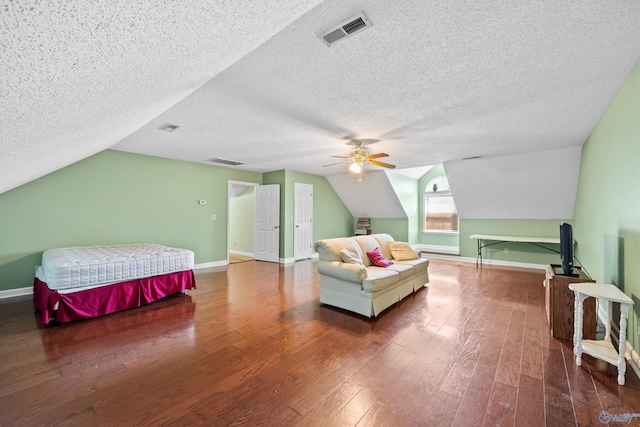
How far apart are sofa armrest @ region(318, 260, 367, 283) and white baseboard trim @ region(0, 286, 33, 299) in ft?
15.1

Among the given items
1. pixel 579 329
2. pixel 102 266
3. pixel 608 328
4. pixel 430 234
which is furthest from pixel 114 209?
pixel 430 234

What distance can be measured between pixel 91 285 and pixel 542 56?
17.0ft

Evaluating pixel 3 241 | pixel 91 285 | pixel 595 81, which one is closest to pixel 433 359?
pixel 595 81

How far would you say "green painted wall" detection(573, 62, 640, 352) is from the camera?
2.29m

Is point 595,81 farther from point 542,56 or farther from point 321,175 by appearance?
point 321,175

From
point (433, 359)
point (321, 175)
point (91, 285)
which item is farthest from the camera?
point (321, 175)

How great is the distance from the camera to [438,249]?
8.42 metres

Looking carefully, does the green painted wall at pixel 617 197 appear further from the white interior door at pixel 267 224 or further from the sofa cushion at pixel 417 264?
the white interior door at pixel 267 224

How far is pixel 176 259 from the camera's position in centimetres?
408

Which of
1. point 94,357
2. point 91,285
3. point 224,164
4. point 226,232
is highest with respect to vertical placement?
point 224,164

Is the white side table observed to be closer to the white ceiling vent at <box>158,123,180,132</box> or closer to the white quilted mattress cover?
the white quilted mattress cover

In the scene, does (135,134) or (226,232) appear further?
(226,232)

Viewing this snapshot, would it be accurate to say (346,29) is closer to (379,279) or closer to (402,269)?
(379,279)

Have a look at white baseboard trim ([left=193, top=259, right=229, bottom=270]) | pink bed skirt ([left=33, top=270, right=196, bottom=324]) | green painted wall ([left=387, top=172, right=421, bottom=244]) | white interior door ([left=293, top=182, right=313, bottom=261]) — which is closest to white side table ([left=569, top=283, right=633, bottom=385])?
pink bed skirt ([left=33, top=270, right=196, bottom=324])
